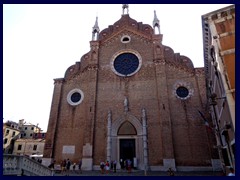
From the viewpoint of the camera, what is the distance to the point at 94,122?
17047 millimetres

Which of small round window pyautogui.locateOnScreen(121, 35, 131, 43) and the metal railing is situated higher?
small round window pyautogui.locateOnScreen(121, 35, 131, 43)

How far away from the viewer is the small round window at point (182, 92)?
17031mm

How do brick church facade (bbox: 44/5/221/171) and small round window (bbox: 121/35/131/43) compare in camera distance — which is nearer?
brick church facade (bbox: 44/5/221/171)

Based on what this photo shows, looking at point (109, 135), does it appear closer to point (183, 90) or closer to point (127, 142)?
point (127, 142)

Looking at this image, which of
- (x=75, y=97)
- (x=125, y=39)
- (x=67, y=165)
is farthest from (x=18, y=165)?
(x=125, y=39)

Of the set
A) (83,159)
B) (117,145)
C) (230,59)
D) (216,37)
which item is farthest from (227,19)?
(83,159)

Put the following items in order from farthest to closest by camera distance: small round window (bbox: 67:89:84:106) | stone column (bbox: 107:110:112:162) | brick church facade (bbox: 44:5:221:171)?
small round window (bbox: 67:89:84:106), stone column (bbox: 107:110:112:162), brick church facade (bbox: 44:5:221:171)

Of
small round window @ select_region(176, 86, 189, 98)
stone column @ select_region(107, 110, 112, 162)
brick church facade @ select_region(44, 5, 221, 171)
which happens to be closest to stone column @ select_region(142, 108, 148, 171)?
brick church facade @ select_region(44, 5, 221, 171)

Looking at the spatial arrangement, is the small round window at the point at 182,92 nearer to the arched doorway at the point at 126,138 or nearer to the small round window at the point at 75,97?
the arched doorway at the point at 126,138

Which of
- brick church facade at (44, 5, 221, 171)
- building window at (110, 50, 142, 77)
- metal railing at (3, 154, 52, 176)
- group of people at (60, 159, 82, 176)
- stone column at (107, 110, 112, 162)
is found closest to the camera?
metal railing at (3, 154, 52, 176)

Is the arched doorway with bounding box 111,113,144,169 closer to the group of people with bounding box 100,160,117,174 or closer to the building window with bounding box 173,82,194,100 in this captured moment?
the group of people with bounding box 100,160,117,174

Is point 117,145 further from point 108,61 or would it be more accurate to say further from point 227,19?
point 227,19

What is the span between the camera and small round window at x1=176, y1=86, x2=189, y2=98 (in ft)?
55.9

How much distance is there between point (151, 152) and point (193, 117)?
4468 mm
